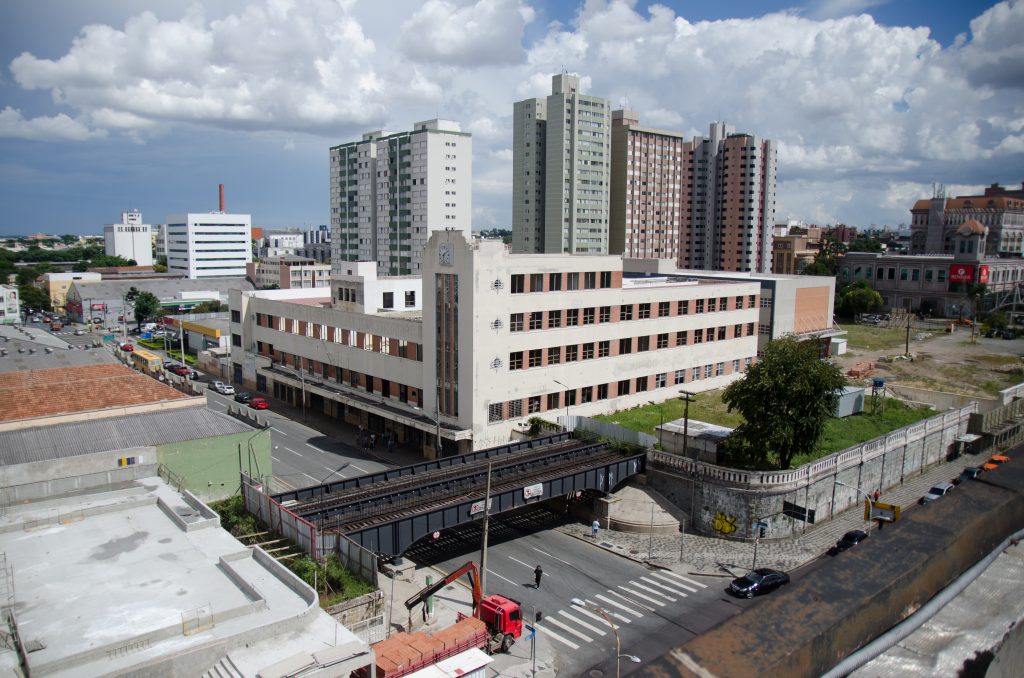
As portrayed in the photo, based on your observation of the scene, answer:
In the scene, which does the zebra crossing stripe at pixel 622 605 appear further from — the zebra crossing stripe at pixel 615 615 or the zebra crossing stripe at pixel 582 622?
the zebra crossing stripe at pixel 582 622

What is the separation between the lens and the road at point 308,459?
155 feet

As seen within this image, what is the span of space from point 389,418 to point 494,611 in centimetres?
2752

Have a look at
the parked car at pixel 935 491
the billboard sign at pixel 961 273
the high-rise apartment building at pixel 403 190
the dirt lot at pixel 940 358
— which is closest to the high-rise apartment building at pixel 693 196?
the high-rise apartment building at pixel 403 190

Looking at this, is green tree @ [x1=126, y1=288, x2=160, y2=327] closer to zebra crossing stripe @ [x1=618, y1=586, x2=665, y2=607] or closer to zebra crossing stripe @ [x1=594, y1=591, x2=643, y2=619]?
zebra crossing stripe @ [x1=594, y1=591, x2=643, y2=619]

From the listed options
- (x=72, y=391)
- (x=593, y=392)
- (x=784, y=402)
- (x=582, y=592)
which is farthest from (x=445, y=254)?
(x=582, y=592)

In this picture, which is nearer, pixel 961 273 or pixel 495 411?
pixel 495 411

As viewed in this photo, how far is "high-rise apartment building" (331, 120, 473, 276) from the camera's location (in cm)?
13250

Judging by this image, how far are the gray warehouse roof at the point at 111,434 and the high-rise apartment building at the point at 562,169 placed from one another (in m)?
102

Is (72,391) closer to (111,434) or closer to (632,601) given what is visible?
(111,434)

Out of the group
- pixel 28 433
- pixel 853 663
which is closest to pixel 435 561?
pixel 28 433

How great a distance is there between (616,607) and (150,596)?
1861 cm

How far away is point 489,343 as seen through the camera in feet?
161

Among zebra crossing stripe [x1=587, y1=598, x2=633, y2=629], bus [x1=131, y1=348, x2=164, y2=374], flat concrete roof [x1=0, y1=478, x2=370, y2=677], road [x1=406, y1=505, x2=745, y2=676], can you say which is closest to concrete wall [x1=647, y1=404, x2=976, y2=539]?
road [x1=406, y1=505, x2=745, y2=676]

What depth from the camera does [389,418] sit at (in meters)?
53.7
